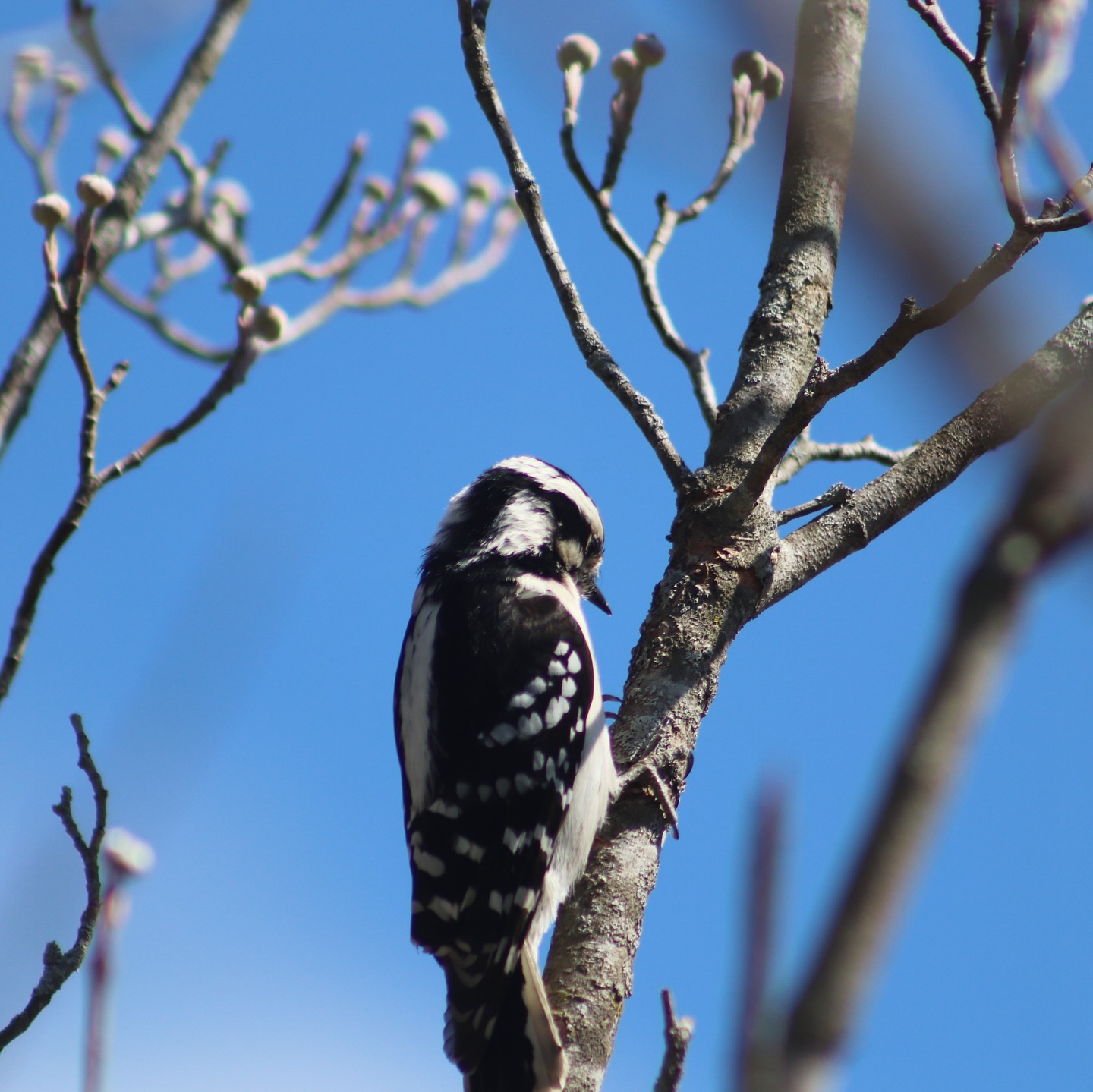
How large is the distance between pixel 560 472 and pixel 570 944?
2158mm

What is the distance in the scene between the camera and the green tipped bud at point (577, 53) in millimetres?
4004

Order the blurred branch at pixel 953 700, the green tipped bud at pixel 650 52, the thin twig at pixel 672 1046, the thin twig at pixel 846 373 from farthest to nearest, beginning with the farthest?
the green tipped bud at pixel 650 52 → the thin twig at pixel 846 373 → the thin twig at pixel 672 1046 → the blurred branch at pixel 953 700

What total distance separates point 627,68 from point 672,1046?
130 inches

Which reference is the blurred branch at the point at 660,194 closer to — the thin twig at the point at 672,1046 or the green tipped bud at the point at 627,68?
the green tipped bud at the point at 627,68

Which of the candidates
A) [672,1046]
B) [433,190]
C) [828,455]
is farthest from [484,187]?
[672,1046]

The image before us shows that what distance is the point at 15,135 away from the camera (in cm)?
441

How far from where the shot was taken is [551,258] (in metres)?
3.33

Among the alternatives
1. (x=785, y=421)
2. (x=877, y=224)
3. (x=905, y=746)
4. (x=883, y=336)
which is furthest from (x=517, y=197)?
(x=905, y=746)

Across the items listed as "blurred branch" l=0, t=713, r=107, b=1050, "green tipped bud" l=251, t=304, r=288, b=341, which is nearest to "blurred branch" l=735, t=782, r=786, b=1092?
"blurred branch" l=0, t=713, r=107, b=1050

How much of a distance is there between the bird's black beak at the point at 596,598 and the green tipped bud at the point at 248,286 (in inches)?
78.6

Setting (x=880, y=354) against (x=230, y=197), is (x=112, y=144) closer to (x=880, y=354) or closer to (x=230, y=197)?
(x=230, y=197)

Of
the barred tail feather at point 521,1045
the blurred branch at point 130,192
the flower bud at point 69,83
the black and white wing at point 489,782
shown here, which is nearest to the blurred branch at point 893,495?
the black and white wing at point 489,782

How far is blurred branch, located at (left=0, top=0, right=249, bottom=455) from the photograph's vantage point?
268cm

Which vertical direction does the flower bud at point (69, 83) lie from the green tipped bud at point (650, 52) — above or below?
above
